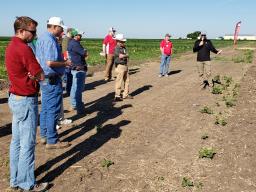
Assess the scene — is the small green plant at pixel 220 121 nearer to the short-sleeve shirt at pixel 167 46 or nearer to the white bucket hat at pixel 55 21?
the white bucket hat at pixel 55 21

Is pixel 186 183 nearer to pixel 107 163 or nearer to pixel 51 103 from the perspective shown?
pixel 107 163

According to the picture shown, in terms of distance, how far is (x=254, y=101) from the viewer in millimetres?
12234

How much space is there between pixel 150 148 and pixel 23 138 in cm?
307

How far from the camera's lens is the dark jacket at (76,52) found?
9.25 metres

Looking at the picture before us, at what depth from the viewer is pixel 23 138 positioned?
16.5ft

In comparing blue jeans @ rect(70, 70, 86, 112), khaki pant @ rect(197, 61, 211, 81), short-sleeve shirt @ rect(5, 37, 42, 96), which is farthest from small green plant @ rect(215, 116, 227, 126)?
short-sleeve shirt @ rect(5, 37, 42, 96)

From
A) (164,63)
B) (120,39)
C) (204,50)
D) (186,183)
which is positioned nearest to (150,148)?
(186,183)

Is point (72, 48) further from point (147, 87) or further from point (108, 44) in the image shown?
point (108, 44)

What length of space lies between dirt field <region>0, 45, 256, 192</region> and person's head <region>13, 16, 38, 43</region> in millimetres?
2271

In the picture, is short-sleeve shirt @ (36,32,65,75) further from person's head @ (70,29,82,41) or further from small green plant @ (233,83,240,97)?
small green plant @ (233,83,240,97)

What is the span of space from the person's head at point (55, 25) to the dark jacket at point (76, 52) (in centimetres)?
258

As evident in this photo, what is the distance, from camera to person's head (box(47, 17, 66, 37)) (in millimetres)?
6555

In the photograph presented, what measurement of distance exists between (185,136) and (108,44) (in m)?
9.30

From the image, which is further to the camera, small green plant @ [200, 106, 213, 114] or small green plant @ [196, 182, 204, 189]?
small green plant @ [200, 106, 213, 114]
